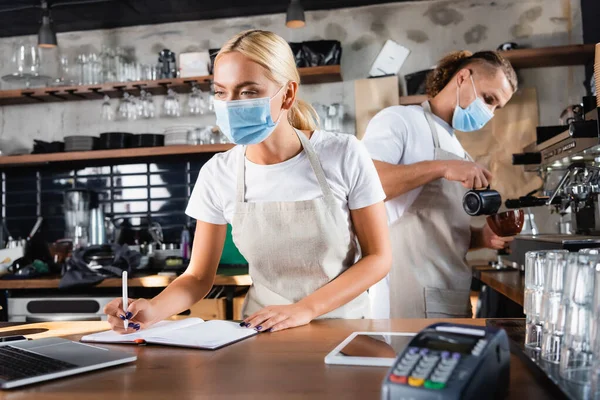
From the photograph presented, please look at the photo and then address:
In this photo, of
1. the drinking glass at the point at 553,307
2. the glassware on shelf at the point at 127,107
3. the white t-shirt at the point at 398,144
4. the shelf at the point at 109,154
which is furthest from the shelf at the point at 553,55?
the drinking glass at the point at 553,307

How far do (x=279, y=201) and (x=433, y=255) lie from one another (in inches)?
32.4

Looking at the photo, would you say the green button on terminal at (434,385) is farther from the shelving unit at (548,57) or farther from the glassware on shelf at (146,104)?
the glassware on shelf at (146,104)

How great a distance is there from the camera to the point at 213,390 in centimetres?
92

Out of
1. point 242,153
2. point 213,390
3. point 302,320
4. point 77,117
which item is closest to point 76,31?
point 77,117

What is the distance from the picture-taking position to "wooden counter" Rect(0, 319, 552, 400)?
2.93 ft

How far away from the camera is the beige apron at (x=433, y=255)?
2.21 meters

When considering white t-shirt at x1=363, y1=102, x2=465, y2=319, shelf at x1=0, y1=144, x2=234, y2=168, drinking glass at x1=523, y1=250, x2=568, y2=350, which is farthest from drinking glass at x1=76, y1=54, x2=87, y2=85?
drinking glass at x1=523, y1=250, x2=568, y2=350

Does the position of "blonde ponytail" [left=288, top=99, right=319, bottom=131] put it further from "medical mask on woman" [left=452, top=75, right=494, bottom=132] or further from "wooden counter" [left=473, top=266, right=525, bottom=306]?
"wooden counter" [left=473, top=266, right=525, bottom=306]

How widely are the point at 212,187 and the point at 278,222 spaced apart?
0.23 metres

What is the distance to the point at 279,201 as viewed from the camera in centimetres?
167

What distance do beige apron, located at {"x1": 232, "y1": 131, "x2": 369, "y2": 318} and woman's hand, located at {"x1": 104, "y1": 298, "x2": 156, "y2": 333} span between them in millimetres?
356

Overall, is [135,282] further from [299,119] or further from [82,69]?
[299,119]

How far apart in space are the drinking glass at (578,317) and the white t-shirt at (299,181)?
82cm

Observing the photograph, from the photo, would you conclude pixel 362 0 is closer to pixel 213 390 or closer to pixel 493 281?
pixel 493 281
